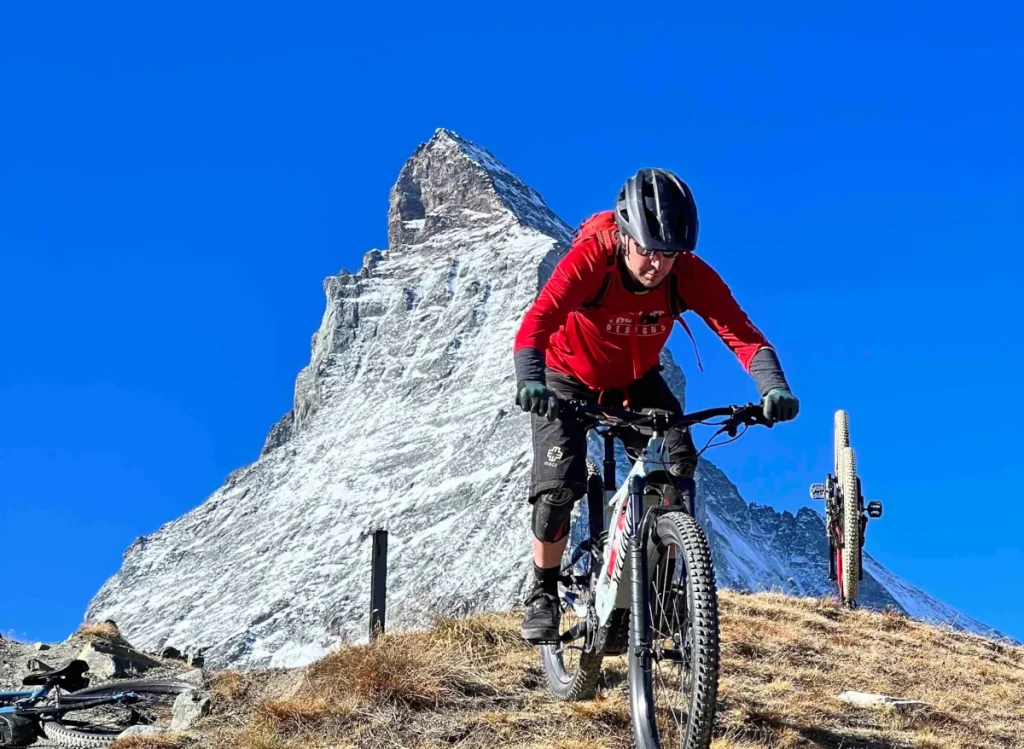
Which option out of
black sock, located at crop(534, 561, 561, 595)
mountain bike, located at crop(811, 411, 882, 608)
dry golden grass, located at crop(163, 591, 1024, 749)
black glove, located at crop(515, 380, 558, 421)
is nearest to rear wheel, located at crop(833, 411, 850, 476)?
mountain bike, located at crop(811, 411, 882, 608)

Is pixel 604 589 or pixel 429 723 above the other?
pixel 604 589

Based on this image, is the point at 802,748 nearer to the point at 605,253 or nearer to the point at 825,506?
the point at 605,253

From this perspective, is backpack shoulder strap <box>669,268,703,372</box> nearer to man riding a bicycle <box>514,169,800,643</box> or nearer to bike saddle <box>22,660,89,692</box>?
man riding a bicycle <box>514,169,800,643</box>

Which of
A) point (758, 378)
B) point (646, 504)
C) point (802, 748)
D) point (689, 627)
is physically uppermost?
point (758, 378)

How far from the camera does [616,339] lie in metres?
7.34

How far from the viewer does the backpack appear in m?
6.95

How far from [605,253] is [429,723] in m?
3.03

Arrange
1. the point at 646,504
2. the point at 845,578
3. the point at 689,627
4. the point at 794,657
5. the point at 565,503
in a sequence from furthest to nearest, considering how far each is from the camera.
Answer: the point at 845,578, the point at 794,657, the point at 565,503, the point at 646,504, the point at 689,627

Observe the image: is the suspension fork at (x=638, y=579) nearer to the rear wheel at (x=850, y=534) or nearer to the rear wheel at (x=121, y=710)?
the rear wheel at (x=121, y=710)

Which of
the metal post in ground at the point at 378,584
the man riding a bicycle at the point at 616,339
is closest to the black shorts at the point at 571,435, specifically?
the man riding a bicycle at the point at 616,339

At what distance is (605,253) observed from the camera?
22.7 feet

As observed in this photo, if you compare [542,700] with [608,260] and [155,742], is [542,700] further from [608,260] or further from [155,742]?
[608,260]

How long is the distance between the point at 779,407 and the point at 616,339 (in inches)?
48.6

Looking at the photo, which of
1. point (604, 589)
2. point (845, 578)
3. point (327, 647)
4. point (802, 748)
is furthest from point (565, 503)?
point (845, 578)
